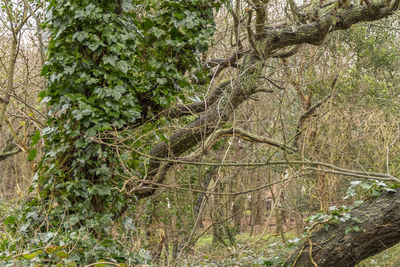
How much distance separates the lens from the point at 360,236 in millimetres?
3582

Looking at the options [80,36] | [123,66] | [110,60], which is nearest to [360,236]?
[123,66]

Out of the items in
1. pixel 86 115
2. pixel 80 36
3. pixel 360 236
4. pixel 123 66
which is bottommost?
pixel 360 236

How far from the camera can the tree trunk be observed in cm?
352

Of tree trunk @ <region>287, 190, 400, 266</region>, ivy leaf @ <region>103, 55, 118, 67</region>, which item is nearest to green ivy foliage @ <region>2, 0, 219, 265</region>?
ivy leaf @ <region>103, 55, 118, 67</region>

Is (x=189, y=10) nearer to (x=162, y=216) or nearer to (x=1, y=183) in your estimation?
(x=162, y=216)

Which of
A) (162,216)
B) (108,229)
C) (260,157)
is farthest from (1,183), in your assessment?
(108,229)

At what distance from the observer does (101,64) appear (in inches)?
140

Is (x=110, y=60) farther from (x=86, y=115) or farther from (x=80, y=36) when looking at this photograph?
(x=86, y=115)

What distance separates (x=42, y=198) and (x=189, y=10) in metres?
2.40

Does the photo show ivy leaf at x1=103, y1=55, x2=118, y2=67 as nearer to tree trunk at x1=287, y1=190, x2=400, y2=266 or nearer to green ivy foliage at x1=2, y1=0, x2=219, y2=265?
green ivy foliage at x1=2, y1=0, x2=219, y2=265

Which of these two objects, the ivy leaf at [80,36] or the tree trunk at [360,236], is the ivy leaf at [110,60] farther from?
the tree trunk at [360,236]

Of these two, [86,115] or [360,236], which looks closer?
[86,115]


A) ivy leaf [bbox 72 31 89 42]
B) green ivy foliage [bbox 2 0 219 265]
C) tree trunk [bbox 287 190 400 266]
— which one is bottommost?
tree trunk [bbox 287 190 400 266]

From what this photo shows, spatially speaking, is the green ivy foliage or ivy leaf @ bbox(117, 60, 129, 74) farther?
ivy leaf @ bbox(117, 60, 129, 74)
